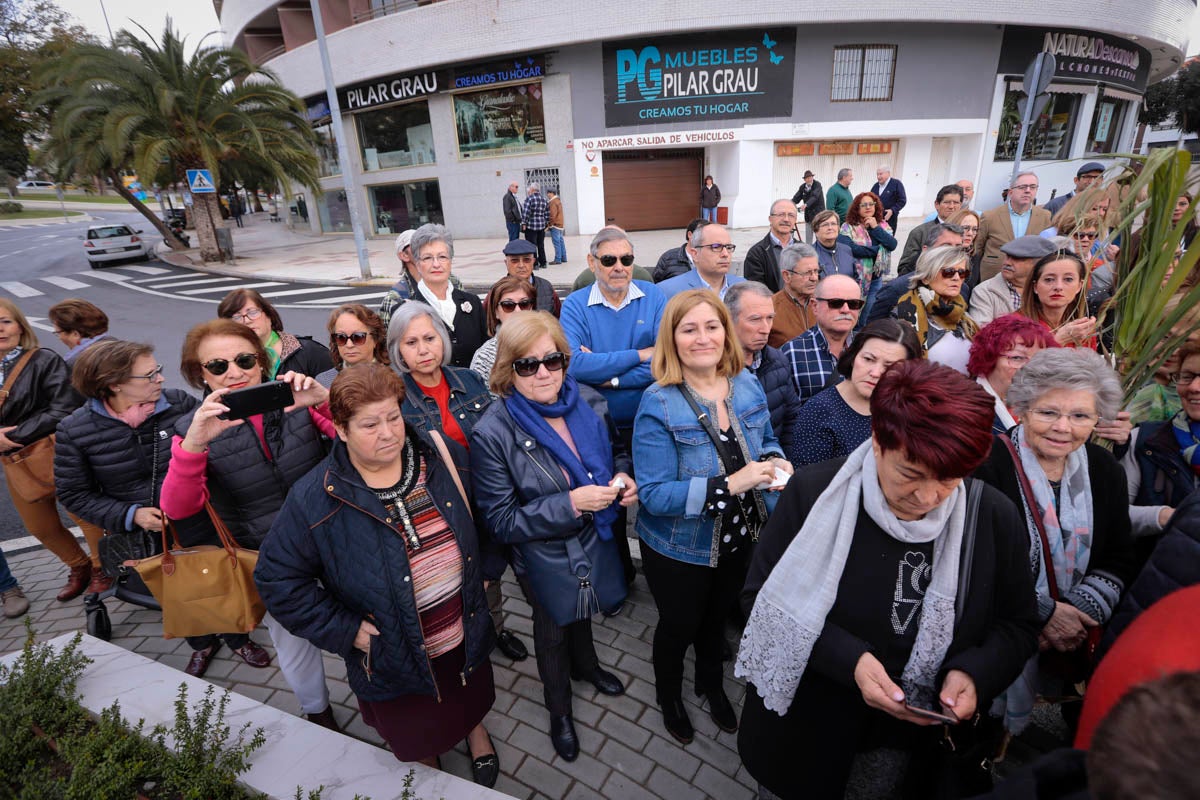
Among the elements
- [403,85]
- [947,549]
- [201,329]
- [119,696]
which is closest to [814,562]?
[947,549]

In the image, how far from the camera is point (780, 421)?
328 centimetres

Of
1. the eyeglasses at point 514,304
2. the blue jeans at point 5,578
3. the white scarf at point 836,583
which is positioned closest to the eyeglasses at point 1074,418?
the white scarf at point 836,583

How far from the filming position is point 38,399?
3887 mm

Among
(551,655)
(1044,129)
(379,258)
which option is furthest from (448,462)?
(1044,129)

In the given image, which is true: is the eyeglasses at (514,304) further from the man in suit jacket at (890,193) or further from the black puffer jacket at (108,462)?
the man in suit jacket at (890,193)

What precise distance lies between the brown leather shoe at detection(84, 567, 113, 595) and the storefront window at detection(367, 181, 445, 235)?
22663 millimetres

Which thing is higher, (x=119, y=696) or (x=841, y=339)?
(x=841, y=339)

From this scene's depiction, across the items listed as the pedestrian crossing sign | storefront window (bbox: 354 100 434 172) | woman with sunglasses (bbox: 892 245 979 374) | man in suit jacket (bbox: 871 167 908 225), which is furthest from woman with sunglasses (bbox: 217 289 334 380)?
storefront window (bbox: 354 100 434 172)

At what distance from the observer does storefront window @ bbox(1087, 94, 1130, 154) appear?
81.7 feet

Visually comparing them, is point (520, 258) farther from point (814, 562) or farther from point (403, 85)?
point (403, 85)

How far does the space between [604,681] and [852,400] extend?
206 cm

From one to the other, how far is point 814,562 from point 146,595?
452 cm

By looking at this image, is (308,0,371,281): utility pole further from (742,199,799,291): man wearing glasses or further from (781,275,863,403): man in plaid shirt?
(781,275,863,403): man in plaid shirt

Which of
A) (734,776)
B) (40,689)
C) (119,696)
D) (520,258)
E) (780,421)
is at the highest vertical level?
(520,258)
